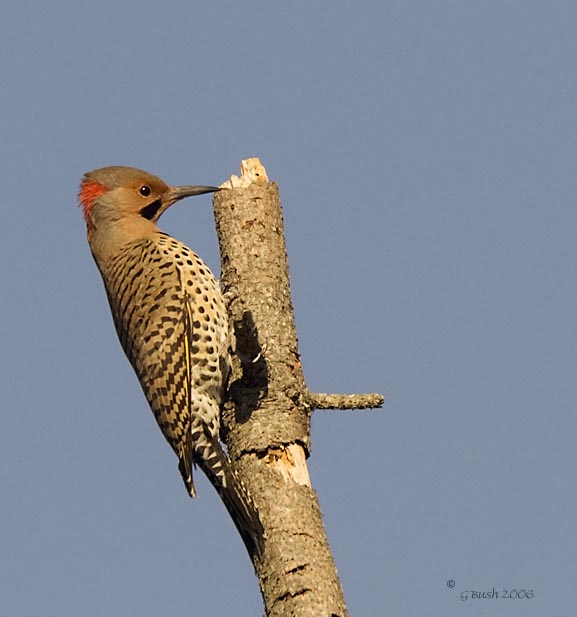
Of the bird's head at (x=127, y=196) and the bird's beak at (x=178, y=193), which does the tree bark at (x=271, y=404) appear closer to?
the bird's beak at (x=178, y=193)

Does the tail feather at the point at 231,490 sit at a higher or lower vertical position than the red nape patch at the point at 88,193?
lower

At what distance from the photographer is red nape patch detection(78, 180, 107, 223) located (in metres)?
5.98

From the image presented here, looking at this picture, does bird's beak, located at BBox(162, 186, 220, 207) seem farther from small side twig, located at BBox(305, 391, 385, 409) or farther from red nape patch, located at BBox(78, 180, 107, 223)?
small side twig, located at BBox(305, 391, 385, 409)

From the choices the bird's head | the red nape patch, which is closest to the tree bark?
the bird's head

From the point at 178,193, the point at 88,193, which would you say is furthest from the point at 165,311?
the point at 88,193

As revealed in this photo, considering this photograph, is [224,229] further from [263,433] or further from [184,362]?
[263,433]

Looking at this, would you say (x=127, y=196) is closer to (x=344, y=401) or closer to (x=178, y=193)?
(x=178, y=193)

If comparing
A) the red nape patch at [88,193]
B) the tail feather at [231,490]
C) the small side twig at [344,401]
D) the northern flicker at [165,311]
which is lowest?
the tail feather at [231,490]

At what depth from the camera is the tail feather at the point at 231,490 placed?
417 cm

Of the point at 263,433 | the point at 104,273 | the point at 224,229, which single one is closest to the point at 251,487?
the point at 263,433

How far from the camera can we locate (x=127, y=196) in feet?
19.3

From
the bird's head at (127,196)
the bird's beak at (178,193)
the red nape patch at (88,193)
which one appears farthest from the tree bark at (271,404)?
the red nape patch at (88,193)

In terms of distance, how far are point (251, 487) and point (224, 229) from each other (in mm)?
1459

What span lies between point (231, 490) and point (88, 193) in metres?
2.40
